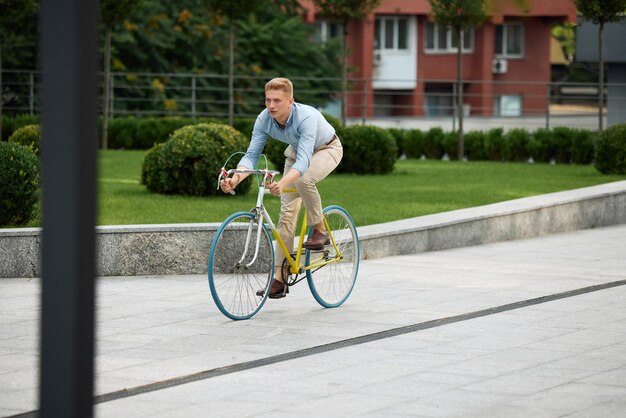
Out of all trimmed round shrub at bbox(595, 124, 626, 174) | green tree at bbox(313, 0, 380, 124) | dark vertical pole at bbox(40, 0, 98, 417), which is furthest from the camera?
green tree at bbox(313, 0, 380, 124)

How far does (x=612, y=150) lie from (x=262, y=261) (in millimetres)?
14396

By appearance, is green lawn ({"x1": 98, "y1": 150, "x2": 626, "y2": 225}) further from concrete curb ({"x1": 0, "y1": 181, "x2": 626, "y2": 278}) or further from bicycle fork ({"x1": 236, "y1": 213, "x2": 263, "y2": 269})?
bicycle fork ({"x1": 236, "y1": 213, "x2": 263, "y2": 269})

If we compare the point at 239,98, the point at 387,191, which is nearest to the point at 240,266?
the point at 387,191

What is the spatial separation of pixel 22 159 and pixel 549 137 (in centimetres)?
1840

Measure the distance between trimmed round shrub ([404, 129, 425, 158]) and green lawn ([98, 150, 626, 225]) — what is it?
2.84 m

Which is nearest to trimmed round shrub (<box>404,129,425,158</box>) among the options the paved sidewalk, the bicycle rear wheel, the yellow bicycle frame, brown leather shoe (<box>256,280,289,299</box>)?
the paved sidewalk

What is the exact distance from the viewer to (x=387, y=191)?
18859 millimetres

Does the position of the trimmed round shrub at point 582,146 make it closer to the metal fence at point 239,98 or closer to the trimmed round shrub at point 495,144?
the trimmed round shrub at point 495,144

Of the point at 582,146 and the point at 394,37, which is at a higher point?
the point at 394,37

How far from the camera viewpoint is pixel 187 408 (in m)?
6.27

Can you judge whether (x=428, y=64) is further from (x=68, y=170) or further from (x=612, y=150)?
(x=68, y=170)

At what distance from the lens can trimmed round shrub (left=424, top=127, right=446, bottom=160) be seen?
99.5 ft

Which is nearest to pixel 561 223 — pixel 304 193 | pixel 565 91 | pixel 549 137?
pixel 304 193

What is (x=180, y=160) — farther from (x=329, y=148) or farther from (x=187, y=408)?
(x=187, y=408)
